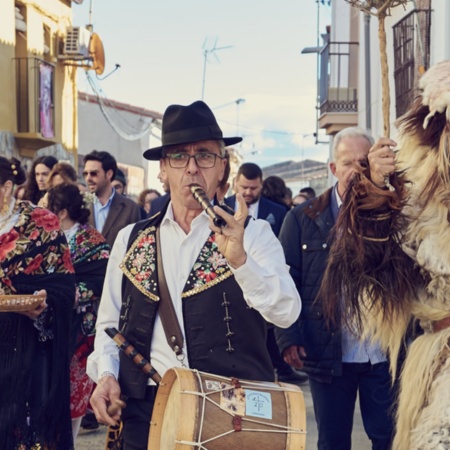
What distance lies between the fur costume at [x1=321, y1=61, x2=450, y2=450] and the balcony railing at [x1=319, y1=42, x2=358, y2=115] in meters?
18.8

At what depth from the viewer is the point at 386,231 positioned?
3.61 m

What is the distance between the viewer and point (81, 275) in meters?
6.70

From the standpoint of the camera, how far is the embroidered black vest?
3598 mm

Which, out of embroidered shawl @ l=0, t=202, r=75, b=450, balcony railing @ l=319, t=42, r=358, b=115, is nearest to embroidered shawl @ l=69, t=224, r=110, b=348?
embroidered shawl @ l=0, t=202, r=75, b=450

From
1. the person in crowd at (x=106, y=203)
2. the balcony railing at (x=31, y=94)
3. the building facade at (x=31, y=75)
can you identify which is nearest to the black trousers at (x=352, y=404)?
the person in crowd at (x=106, y=203)

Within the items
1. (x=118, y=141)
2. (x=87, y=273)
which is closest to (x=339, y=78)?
(x=118, y=141)

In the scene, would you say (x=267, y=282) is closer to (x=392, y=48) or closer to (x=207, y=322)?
→ (x=207, y=322)

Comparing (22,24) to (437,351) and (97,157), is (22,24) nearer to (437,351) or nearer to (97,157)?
(97,157)

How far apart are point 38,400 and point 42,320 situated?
42 centimetres

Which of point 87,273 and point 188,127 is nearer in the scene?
point 188,127

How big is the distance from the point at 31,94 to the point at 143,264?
19.3 meters

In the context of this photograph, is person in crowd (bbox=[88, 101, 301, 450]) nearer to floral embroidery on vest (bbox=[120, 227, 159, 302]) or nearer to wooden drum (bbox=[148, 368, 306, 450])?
floral embroidery on vest (bbox=[120, 227, 159, 302])

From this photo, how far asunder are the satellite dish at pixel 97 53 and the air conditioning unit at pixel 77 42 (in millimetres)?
119

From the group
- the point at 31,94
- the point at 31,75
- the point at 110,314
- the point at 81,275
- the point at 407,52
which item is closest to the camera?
the point at 110,314
